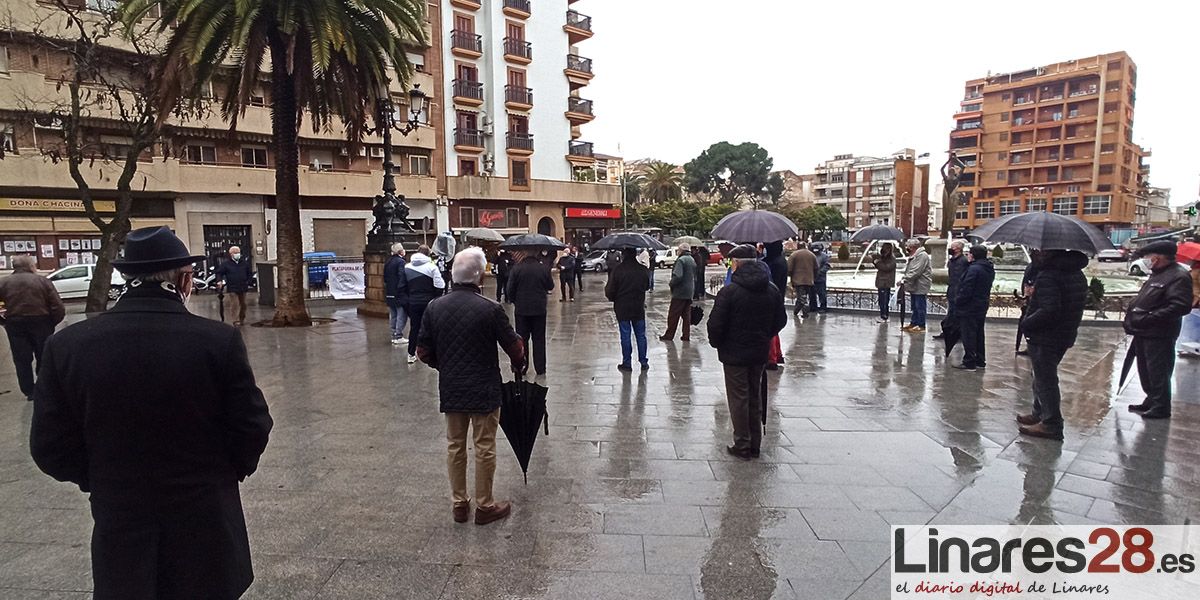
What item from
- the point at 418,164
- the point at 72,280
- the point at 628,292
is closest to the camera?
the point at 628,292

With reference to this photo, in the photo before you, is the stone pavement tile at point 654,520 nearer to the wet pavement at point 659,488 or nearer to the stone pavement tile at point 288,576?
the wet pavement at point 659,488

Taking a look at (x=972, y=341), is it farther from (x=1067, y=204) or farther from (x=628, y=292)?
(x=1067, y=204)

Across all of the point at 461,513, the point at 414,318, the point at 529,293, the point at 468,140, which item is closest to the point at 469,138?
the point at 468,140

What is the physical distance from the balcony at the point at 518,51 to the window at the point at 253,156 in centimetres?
1539

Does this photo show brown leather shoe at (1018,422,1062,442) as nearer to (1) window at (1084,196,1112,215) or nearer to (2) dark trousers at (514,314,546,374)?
(2) dark trousers at (514,314,546,374)

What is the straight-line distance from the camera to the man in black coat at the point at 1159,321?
5598mm

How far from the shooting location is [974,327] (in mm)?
8250

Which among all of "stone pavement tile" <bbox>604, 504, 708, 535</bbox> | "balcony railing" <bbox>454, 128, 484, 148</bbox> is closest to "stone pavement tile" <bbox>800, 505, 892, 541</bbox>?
"stone pavement tile" <bbox>604, 504, 708, 535</bbox>

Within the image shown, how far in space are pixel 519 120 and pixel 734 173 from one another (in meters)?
36.2

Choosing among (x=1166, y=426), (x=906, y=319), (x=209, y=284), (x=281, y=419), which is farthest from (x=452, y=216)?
(x=1166, y=426)

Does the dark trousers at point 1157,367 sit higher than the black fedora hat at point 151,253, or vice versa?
the black fedora hat at point 151,253

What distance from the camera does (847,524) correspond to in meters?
3.83

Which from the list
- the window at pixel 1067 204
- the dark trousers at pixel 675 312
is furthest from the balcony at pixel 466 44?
the window at pixel 1067 204

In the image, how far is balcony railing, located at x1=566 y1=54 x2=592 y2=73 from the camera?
138 feet
